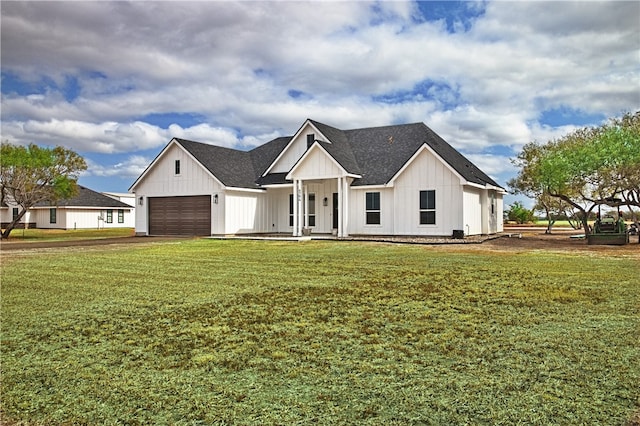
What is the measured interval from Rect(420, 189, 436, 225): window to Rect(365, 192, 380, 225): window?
7.85 ft

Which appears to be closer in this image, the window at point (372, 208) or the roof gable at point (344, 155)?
the window at point (372, 208)

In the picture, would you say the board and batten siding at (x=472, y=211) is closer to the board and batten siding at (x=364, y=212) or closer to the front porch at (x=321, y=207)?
the board and batten siding at (x=364, y=212)

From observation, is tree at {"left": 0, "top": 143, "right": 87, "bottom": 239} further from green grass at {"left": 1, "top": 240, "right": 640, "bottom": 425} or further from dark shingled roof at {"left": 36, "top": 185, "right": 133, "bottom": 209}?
green grass at {"left": 1, "top": 240, "right": 640, "bottom": 425}

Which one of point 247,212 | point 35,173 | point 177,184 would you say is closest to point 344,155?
point 247,212

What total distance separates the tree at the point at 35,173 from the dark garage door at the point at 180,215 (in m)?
6.06

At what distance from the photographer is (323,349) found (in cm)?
587

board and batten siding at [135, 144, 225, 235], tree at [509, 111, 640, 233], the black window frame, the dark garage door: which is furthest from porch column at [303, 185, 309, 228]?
tree at [509, 111, 640, 233]

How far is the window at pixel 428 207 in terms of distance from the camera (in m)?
25.6

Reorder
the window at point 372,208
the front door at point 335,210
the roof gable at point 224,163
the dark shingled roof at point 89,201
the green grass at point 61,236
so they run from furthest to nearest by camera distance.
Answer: the dark shingled roof at point 89,201 → the green grass at point 61,236 → the roof gable at point 224,163 → the front door at point 335,210 → the window at point 372,208

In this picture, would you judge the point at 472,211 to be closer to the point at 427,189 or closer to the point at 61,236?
the point at 427,189

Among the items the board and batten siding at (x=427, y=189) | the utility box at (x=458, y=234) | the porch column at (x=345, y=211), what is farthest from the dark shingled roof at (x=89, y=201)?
the utility box at (x=458, y=234)

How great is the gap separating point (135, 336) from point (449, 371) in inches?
151

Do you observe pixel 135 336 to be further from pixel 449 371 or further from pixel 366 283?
pixel 366 283

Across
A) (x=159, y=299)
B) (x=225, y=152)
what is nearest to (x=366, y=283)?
(x=159, y=299)
